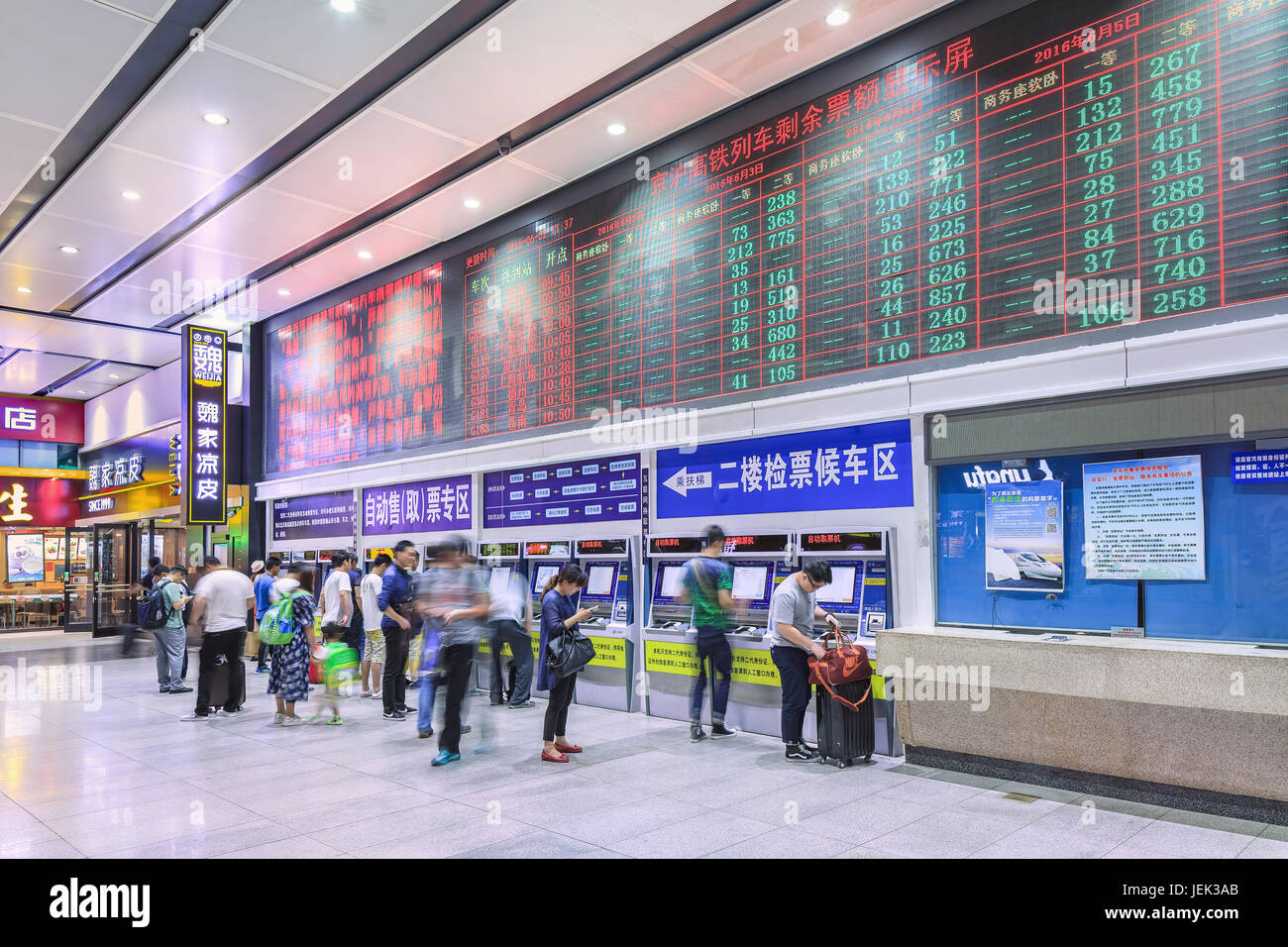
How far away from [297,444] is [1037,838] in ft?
33.6

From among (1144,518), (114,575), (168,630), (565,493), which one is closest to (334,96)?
(565,493)

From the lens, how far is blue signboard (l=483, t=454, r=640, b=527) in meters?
7.41

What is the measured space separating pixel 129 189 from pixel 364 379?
3.21 metres

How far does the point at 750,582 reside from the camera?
6191 mm

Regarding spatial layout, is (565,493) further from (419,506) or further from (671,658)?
(419,506)

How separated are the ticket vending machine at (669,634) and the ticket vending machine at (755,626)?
365 millimetres

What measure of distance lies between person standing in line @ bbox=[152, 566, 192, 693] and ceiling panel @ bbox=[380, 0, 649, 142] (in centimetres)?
572

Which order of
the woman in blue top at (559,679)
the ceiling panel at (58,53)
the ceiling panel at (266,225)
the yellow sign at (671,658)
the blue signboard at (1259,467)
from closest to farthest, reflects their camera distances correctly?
1. the blue signboard at (1259,467)
2. the ceiling panel at (58,53)
3. the woman in blue top at (559,679)
4. the yellow sign at (671,658)
5. the ceiling panel at (266,225)

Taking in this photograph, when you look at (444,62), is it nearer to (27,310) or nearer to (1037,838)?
(1037,838)

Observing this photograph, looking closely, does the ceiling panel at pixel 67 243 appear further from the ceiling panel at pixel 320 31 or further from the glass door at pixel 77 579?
the glass door at pixel 77 579

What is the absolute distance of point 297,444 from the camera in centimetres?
1146

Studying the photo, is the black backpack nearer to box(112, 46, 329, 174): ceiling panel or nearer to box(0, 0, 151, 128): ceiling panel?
box(112, 46, 329, 174): ceiling panel

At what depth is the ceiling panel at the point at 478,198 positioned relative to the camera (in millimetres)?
7637

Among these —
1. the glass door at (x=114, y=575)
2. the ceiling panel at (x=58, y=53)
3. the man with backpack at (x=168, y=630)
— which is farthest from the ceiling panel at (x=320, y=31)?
the glass door at (x=114, y=575)
